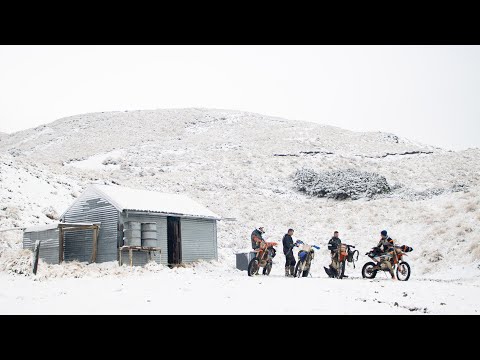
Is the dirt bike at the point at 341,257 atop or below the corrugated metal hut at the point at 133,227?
below

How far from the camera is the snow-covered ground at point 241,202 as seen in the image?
1169 cm

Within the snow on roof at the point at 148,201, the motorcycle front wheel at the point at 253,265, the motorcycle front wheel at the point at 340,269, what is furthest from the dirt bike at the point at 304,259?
the snow on roof at the point at 148,201

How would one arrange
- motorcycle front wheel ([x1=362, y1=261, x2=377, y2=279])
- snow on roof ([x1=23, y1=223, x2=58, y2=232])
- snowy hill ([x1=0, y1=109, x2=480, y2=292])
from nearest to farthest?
motorcycle front wheel ([x1=362, y1=261, x2=377, y2=279]) → snow on roof ([x1=23, y1=223, x2=58, y2=232]) → snowy hill ([x1=0, y1=109, x2=480, y2=292])

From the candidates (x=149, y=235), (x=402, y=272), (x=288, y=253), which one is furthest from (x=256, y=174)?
(x=402, y=272)

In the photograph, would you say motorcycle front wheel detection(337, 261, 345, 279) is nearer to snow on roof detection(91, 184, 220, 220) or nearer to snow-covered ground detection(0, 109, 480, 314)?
snow-covered ground detection(0, 109, 480, 314)

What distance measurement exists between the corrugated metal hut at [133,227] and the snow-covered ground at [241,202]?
1052 millimetres

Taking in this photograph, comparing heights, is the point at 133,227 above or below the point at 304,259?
above

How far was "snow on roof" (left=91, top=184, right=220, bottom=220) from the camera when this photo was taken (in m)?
19.2

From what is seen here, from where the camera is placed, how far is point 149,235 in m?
19.5

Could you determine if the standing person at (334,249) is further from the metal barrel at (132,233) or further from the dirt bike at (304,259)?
the metal barrel at (132,233)

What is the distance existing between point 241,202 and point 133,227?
59.4ft

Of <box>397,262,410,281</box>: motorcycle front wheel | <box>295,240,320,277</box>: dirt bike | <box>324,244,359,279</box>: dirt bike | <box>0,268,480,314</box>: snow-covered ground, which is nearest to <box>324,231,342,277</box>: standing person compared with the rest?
<box>324,244,359,279</box>: dirt bike

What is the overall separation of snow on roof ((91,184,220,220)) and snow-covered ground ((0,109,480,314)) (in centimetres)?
252

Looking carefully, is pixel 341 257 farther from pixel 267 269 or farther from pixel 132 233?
pixel 132 233
